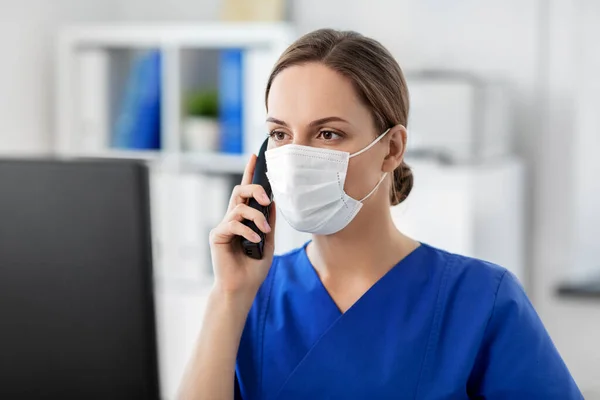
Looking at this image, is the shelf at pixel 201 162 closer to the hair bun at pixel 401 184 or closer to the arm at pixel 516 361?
the hair bun at pixel 401 184

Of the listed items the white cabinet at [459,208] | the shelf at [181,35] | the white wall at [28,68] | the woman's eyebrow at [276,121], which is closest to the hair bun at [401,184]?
the woman's eyebrow at [276,121]

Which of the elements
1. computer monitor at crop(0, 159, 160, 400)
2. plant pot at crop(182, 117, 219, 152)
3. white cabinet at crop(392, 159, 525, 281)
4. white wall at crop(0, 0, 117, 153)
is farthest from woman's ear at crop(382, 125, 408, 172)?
white wall at crop(0, 0, 117, 153)

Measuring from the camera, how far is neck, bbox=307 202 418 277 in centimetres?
138

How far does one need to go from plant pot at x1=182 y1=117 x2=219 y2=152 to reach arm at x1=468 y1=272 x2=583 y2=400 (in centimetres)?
212

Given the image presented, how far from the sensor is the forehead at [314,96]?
4.19ft

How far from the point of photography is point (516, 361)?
4.10 ft

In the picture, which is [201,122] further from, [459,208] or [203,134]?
[459,208]

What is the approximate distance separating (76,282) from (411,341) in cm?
56

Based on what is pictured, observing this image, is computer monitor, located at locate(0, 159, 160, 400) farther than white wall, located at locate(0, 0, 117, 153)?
No

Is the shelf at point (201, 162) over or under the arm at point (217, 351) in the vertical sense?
over

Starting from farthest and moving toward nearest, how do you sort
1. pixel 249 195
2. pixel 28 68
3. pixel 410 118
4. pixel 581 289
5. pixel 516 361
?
1. pixel 28 68
2. pixel 581 289
3. pixel 410 118
4. pixel 249 195
5. pixel 516 361

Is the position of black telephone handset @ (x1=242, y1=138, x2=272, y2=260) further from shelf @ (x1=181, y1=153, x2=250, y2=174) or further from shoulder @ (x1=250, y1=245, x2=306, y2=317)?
shelf @ (x1=181, y1=153, x2=250, y2=174)

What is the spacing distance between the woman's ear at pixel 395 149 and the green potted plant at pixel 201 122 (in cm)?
196

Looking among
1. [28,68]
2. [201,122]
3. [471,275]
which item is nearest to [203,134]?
[201,122]
